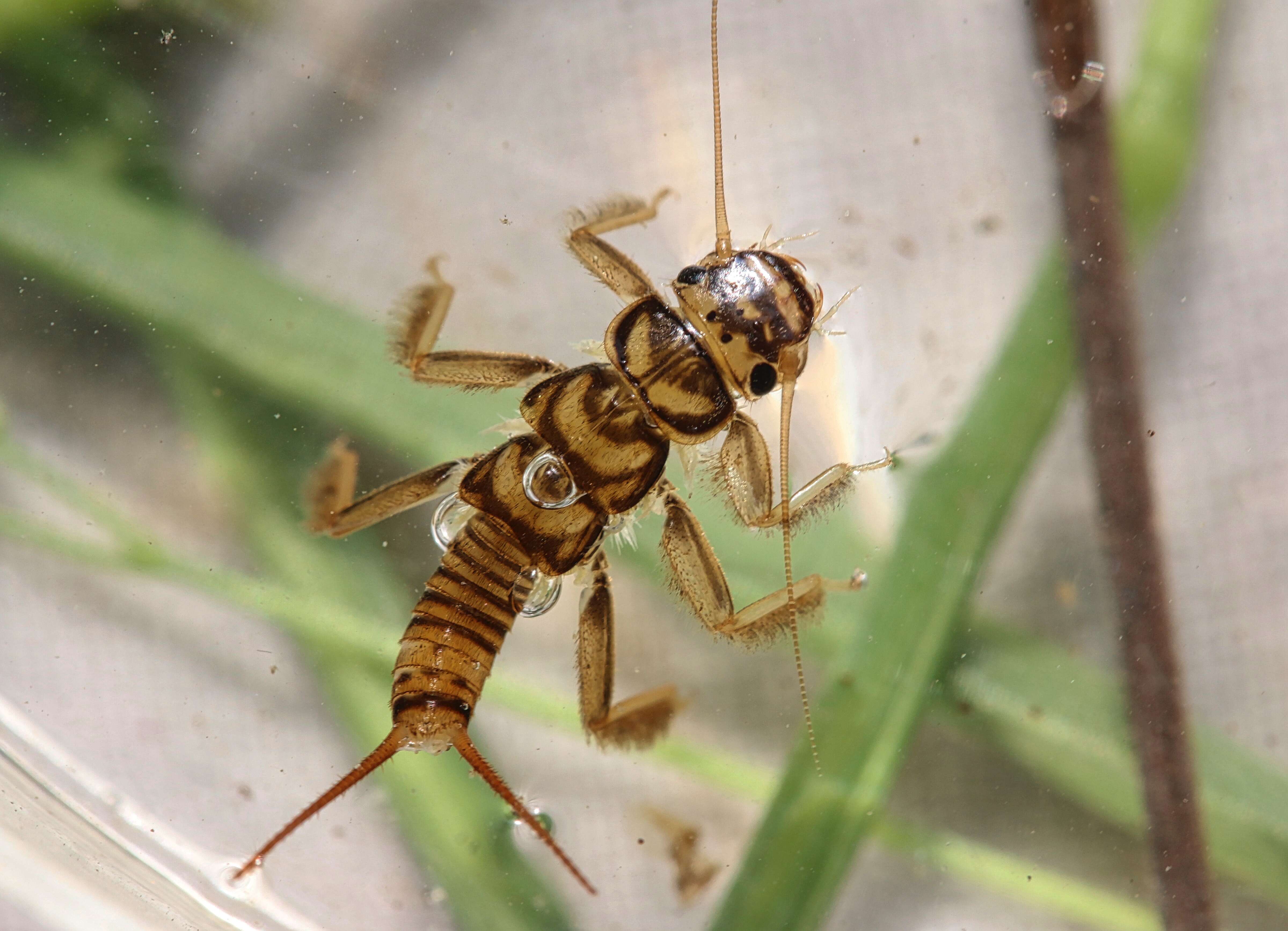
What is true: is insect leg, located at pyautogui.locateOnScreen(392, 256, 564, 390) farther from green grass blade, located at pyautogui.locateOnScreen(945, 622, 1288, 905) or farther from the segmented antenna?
green grass blade, located at pyautogui.locateOnScreen(945, 622, 1288, 905)

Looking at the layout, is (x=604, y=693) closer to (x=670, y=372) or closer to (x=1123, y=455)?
(x=670, y=372)

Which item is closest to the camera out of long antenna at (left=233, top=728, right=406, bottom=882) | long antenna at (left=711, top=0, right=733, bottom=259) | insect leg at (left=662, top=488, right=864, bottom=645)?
long antenna at (left=233, top=728, right=406, bottom=882)

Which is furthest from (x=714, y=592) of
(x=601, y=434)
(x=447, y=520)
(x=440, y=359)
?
(x=440, y=359)

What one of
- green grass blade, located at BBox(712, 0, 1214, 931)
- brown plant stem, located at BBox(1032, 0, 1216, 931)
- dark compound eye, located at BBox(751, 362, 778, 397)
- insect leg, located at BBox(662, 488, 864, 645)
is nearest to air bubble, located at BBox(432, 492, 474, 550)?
insect leg, located at BBox(662, 488, 864, 645)

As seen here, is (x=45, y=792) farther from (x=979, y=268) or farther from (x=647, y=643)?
(x=979, y=268)

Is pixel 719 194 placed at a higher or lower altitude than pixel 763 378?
higher

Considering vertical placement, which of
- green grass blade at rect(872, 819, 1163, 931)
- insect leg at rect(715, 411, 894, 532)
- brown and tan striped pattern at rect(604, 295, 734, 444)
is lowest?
green grass blade at rect(872, 819, 1163, 931)

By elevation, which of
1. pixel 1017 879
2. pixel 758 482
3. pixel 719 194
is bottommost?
pixel 1017 879

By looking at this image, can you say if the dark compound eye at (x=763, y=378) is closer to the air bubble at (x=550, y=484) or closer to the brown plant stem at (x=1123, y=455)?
the air bubble at (x=550, y=484)
